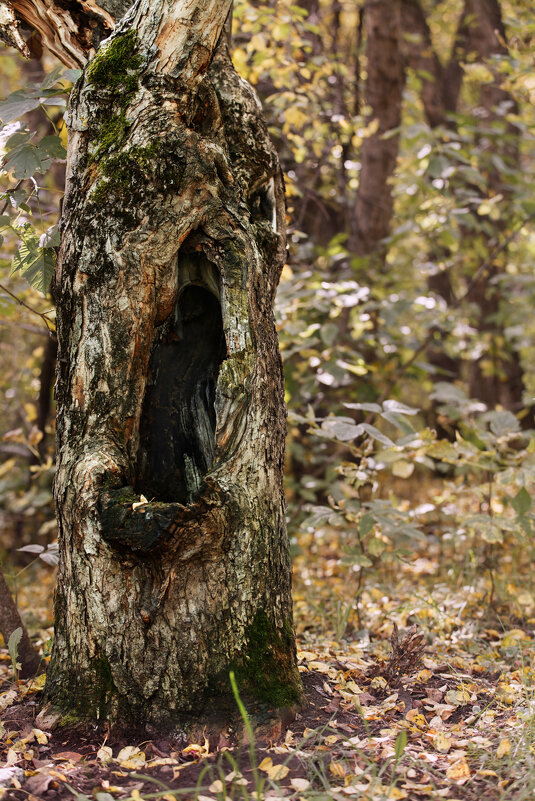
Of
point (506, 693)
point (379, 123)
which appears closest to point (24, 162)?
point (506, 693)

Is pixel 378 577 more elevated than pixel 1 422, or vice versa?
pixel 1 422

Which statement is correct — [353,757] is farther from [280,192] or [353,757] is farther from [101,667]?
[280,192]

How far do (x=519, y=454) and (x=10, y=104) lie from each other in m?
2.95

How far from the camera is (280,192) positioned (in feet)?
9.32

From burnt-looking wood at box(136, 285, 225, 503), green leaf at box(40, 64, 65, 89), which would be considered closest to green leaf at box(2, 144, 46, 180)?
green leaf at box(40, 64, 65, 89)

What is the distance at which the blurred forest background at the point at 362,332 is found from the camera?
351 centimetres

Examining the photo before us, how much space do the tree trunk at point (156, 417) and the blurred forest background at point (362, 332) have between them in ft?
1.32

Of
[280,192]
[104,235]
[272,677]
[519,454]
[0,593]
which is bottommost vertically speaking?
[272,677]

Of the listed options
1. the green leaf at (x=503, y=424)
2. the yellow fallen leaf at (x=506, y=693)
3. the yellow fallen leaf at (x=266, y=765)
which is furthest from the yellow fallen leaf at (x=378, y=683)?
the green leaf at (x=503, y=424)

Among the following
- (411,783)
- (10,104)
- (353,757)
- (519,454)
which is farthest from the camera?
(519,454)

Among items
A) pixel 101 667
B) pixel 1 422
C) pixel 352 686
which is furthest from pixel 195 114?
pixel 1 422

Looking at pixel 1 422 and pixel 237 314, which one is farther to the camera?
pixel 1 422

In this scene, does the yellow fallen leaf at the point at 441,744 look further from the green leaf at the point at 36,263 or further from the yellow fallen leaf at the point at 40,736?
the green leaf at the point at 36,263

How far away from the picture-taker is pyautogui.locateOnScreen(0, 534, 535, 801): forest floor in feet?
6.31
